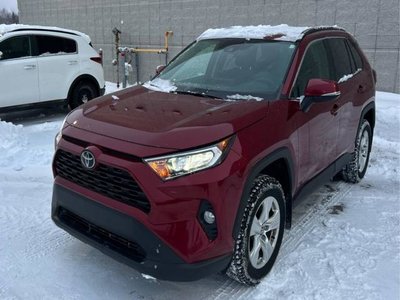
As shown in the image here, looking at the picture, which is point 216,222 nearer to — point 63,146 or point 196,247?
point 196,247

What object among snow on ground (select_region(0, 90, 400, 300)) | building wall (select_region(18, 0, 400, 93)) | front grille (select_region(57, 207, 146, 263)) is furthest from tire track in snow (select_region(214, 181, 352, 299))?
building wall (select_region(18, 0, 400, 93))

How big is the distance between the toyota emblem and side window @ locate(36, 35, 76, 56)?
235 inches

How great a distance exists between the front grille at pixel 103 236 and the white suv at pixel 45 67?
5227mm

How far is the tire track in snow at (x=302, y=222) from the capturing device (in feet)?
10.2

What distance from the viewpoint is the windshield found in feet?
11.7

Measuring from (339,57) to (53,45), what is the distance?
5.74m

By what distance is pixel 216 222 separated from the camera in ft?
8.69

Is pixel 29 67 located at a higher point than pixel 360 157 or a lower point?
higher

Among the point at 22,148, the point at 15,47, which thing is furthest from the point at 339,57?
the point at 15,47

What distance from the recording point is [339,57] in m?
4.63

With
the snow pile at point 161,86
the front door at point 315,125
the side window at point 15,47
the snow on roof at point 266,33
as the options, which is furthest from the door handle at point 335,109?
the side window at point 15,47

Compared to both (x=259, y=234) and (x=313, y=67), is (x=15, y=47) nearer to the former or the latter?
(x=313, y=67)

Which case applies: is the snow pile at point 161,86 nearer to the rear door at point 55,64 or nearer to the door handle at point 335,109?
the door handle at point 335,109

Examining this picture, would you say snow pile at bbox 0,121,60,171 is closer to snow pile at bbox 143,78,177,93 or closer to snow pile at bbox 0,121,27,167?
snow pile at bbox 0,121,27,167
